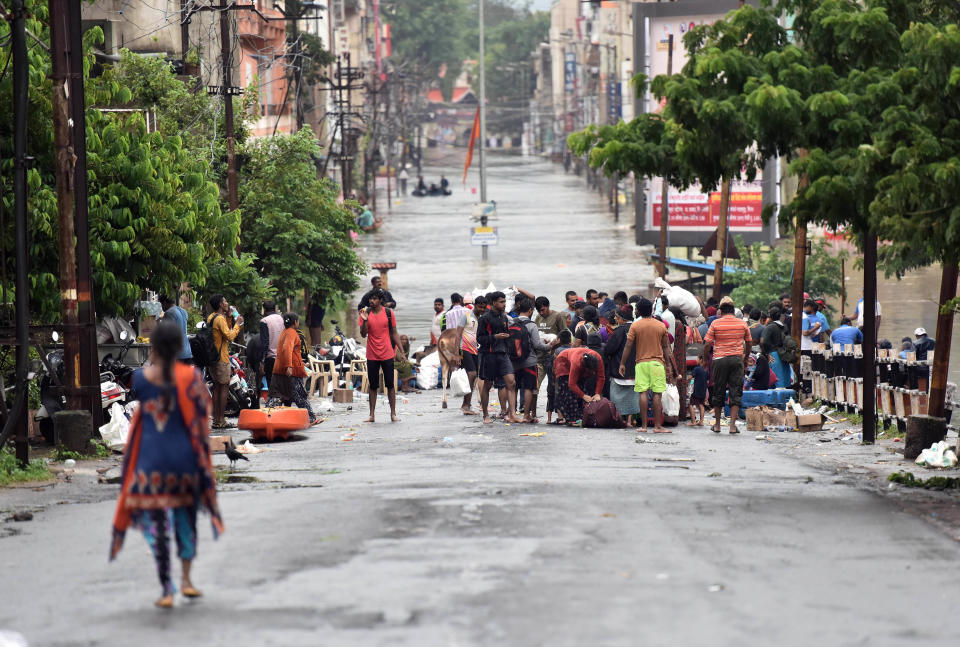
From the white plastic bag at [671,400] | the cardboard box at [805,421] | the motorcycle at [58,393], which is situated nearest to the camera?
the motorcycle at [58,393]

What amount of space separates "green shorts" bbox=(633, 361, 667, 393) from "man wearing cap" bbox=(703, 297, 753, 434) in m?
0.76

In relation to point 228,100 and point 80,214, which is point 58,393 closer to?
point 80,214

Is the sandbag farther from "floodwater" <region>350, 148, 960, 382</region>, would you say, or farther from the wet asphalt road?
"floodwater" <region>350, 148, 960, 382</region>

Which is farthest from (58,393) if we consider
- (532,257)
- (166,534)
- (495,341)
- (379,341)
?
(532,257)

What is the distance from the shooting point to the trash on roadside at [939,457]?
48.1 ft

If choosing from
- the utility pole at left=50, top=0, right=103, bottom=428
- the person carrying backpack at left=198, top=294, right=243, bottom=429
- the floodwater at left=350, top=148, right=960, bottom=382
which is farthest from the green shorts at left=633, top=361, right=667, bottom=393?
the floodwater at left=350, top=148, right=960, bottom=382

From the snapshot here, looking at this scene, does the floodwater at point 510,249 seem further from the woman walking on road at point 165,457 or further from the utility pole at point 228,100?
the woman walking on road at point 165,457

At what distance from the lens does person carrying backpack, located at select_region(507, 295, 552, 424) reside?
1783 cm

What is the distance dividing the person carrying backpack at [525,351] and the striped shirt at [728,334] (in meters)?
2.14

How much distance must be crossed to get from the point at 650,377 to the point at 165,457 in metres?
10.3

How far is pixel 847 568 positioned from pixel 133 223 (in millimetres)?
11299

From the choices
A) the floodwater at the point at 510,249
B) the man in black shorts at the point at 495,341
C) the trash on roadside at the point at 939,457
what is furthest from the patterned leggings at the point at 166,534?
the floodwater at the point at 510,249

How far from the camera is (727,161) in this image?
12711mm

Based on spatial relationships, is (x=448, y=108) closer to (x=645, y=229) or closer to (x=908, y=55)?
(x=645, y=229)
